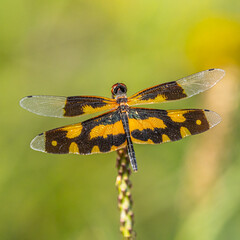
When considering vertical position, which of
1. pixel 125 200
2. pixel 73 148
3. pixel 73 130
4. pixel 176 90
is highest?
pixel 176 90

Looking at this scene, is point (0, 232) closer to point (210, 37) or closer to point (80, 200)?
point (80, 200)

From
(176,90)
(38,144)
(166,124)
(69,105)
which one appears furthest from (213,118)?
(38,144)

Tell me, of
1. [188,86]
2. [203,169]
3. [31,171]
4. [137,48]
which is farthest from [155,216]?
[137,48]

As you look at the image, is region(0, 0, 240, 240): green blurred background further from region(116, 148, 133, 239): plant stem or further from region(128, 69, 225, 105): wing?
region(116, 148, 133, 239): plant stem

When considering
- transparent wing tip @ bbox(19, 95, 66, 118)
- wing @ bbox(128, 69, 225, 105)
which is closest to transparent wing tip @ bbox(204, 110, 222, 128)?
wing @ bbox(128, 69, 225, 105)

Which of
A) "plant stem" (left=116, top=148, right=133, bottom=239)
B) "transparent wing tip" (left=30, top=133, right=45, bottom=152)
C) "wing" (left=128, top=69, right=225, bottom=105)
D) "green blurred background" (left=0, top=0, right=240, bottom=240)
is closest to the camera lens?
"plant stem" (left=116, top=148, right=133, bottom=239)

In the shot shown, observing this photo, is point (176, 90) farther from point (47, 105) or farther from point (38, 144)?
point (38, 144)

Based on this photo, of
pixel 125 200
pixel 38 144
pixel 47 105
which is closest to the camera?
pixel 125 200
